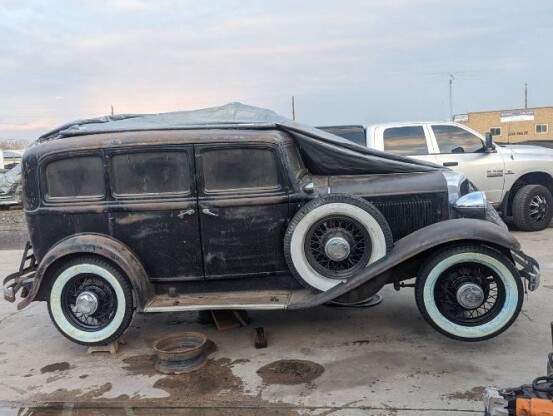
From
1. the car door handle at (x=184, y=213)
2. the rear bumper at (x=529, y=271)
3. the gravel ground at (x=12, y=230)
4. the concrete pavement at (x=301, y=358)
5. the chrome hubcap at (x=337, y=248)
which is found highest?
the car door handle at (x=184, y=213)

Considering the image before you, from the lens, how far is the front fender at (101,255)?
427 centimetres

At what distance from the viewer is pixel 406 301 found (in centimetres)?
548

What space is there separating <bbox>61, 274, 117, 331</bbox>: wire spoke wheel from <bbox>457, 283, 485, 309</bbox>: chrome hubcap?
9.39 feet

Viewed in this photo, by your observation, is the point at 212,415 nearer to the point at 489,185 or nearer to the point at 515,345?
the point at 515,345

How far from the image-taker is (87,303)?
14.3 ft

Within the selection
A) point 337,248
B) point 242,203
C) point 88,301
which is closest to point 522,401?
point 337,248

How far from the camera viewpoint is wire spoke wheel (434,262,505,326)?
3.98 metres

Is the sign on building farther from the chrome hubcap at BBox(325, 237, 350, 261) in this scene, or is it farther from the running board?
the running board

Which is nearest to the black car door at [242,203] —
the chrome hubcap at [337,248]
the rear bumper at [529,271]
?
the chrome hubcap at [337,248]

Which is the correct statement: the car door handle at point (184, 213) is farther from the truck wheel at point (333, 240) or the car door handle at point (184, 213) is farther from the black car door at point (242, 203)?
the truck wheel at point (333, 240)

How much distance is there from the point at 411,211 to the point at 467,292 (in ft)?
2.82

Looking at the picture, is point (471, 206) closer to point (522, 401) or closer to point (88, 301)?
point (522, 401)

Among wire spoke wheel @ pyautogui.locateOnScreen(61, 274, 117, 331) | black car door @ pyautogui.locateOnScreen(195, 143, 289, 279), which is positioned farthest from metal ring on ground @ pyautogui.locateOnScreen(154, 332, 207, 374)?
black car door @ pyautogui.locateOnScreen(195, 143, 289, 279)

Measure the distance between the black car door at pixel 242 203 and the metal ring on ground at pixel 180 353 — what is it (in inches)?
27.9
